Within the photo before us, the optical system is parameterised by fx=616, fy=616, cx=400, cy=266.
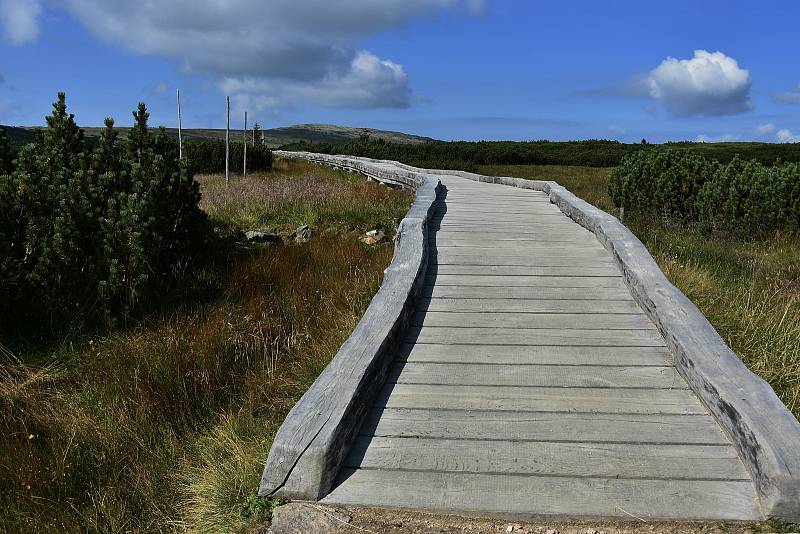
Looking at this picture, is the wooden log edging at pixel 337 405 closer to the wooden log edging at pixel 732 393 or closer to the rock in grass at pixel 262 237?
the wooden log edging at pixel 732 393

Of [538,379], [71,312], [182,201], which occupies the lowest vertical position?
[71,312]

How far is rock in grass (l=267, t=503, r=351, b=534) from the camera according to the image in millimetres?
2619

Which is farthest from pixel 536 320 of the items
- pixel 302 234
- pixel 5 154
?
pixel 5 154

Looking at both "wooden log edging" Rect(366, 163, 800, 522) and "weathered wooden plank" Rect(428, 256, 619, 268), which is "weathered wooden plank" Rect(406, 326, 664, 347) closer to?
"wooden log edging" Rect(366, 163, 800, 522)

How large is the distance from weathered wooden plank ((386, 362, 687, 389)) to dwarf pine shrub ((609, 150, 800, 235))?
8828 millimetres

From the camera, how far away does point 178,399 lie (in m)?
4.38

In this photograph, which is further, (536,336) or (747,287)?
(747,287)

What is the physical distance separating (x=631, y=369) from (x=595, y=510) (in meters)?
1.48

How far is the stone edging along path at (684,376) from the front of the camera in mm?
2744

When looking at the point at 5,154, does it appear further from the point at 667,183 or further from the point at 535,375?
the point at 667,183

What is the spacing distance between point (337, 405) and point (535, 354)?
5.30 ft

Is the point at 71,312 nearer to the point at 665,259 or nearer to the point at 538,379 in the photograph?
the point at 538,379

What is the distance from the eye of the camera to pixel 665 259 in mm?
7176

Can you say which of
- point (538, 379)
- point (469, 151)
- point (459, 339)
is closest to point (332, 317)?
point (459, 339)
